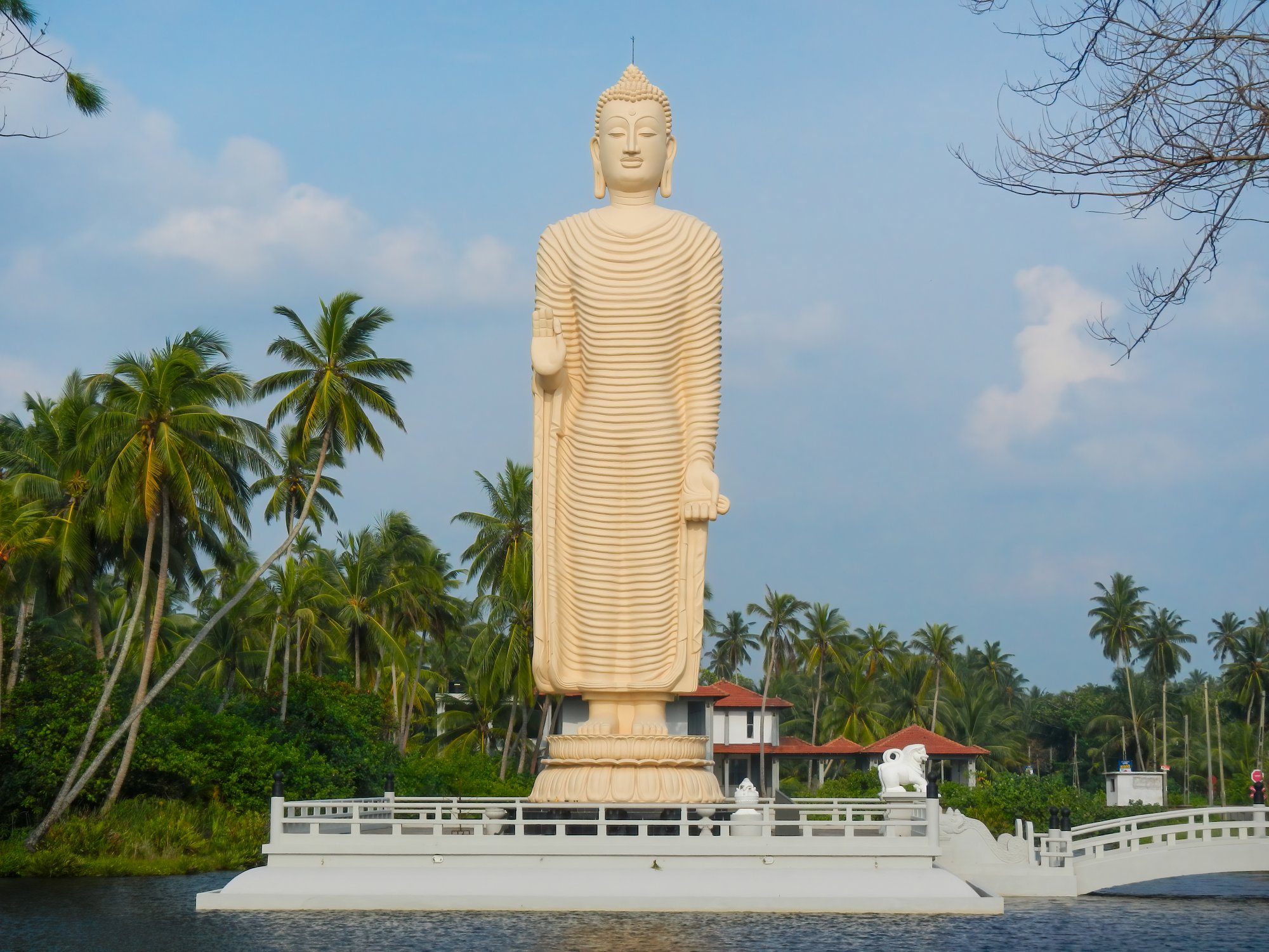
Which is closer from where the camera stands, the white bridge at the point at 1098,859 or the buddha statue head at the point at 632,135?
the white bridge at the point at 1098,859

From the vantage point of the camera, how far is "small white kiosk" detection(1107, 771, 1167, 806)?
45.1 meters

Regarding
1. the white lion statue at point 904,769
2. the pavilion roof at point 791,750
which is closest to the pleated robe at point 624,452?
the white lion statue at point 904,769

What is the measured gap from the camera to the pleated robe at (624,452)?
23578 mm

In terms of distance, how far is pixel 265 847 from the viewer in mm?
19781

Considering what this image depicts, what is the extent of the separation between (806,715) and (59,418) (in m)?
49.3

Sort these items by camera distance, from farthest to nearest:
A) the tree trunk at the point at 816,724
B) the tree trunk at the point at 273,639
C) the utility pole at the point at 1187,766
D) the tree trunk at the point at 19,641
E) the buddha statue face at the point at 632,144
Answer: the tree trunk at the point at 816,724, the utility pole at the point at 1187,766, the tree trunk at the point at 273,639, the tree trunk at the point at 19,641, the buddha statue face at the point at 632,144

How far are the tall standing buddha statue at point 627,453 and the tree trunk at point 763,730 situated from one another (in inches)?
666

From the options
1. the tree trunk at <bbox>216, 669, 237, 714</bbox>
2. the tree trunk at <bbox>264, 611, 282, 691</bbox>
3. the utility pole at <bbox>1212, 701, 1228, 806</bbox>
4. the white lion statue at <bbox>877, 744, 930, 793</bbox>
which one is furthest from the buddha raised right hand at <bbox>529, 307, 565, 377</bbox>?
the utility pole at <bbox>1212, 701, 1228, 806</bbox>

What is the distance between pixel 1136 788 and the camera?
46.7 meters

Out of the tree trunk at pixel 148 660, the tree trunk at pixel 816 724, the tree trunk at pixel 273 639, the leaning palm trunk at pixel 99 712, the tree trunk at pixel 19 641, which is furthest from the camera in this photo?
the tree trunk at pixel 816 724

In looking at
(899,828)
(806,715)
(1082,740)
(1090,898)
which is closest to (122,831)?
(899,828)

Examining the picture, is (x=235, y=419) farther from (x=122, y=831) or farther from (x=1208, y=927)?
(x=1208, y=927)

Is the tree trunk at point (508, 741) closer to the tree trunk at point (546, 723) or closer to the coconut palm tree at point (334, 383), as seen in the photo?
the tree trunk at point (546, 723)

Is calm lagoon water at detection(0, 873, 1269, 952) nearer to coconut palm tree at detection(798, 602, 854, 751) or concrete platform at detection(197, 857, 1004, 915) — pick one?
concrete platform at detection(197, 857, 1004, 915)
